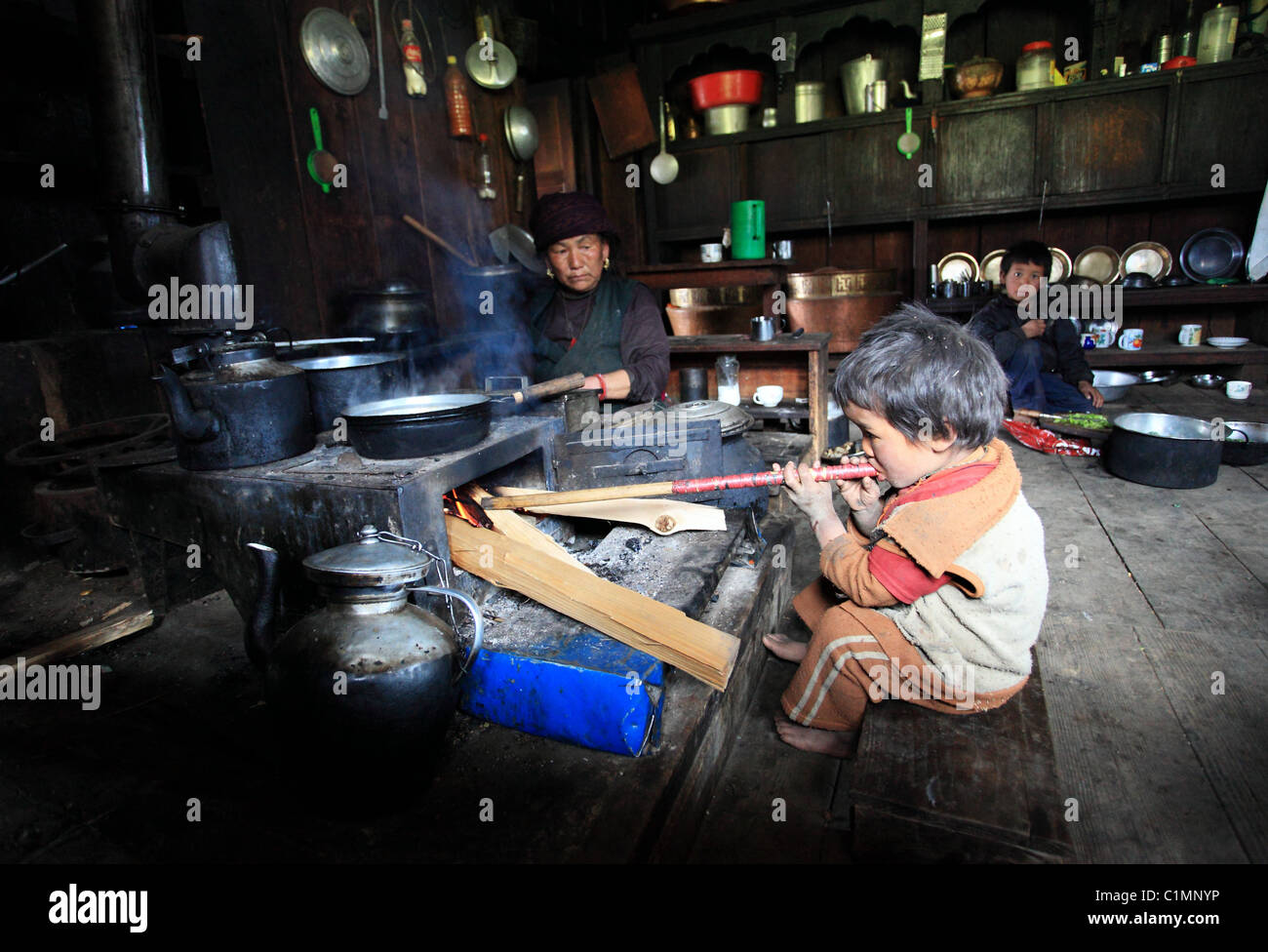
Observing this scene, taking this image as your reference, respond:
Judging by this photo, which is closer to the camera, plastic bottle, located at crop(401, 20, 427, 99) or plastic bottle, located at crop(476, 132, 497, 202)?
plastic bottle, located at crop(401, 20, 427, 99)

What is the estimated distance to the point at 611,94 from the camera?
7359 mm

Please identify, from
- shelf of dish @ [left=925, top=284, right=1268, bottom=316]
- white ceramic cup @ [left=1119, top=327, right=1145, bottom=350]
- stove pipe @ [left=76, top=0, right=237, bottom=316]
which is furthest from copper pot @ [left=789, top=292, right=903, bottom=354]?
stove pipe @ [left=76, top=0, right=237, bottom=316]

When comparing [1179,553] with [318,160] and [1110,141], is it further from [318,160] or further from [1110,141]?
[318,160]

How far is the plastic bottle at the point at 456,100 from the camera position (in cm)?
554

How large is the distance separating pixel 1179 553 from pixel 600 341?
3.12 m

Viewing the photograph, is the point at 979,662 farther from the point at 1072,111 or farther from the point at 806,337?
the point at 1072,111

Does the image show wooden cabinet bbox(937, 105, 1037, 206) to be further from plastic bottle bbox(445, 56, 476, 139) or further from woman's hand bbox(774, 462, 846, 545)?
woman's hand bbox(774, 462, 846, 545)

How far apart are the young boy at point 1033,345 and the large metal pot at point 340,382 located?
15.6ft

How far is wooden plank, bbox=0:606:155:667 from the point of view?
2391 millimetres

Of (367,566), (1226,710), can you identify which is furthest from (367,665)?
(1226,710)

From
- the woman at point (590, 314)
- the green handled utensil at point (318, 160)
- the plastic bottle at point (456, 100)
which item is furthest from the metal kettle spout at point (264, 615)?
the plastic bottle at point (456, 100)

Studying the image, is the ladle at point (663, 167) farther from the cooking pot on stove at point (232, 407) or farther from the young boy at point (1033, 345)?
the cooking pot on stove at point (232, 407)

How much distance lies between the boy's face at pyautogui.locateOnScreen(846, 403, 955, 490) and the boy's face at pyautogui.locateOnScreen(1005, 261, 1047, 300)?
4.54 m
